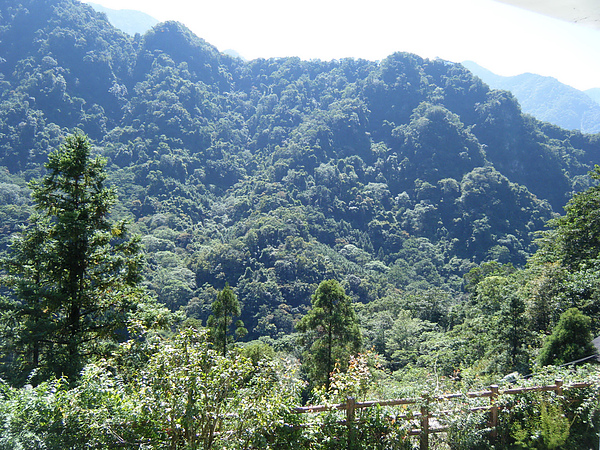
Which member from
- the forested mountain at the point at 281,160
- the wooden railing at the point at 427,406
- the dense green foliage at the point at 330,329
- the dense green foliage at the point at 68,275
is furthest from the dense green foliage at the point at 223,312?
the forested mountain at the point at 281,160

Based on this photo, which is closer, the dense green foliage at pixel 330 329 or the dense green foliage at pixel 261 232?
the dense green foliage at pixel 261 232

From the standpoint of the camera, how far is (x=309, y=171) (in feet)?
317

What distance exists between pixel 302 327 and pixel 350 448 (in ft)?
32.1

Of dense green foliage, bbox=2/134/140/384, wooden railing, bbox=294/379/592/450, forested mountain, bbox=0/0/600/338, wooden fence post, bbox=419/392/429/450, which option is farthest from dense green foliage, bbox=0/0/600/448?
forested mountain, bbox=0/0/600/338

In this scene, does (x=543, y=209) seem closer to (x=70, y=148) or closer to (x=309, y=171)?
(x=309, y=171)

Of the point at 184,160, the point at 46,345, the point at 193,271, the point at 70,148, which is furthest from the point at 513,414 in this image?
the point at 184,160

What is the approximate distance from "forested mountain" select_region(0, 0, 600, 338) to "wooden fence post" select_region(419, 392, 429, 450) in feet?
146

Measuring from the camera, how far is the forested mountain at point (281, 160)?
6353 centimetres

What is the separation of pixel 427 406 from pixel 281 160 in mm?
95301

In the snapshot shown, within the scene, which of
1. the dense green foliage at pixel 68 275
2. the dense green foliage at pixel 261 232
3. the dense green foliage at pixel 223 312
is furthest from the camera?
the dense green foliage at pixel 223 312

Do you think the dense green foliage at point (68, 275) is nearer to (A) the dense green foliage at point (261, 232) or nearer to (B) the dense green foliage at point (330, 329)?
(A) the dense green foliage at point (261, 232)

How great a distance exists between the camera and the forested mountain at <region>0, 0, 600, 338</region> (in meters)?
63.5

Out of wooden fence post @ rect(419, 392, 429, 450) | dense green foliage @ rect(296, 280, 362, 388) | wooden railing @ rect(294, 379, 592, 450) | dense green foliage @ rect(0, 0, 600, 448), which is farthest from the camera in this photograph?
dense green foliage @ rect(296, 280, 362, 388)

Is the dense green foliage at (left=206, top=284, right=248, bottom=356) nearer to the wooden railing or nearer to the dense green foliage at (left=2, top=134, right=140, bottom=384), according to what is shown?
the dense green foliage at (left=2, top=134, right=140, bottom=384)
